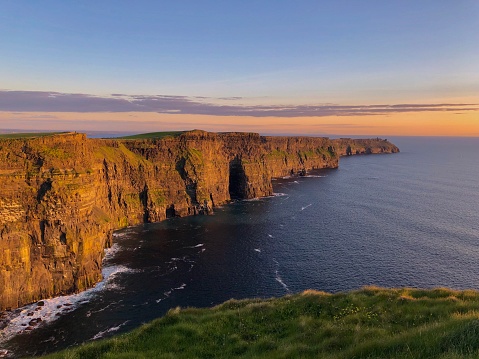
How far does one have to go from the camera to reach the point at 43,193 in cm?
6456

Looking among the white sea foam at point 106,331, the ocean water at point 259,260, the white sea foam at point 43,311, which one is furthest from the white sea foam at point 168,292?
the white sea foam at point 43,311

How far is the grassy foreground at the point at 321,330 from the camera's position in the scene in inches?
601

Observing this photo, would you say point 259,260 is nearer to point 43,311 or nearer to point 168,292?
point 168,292

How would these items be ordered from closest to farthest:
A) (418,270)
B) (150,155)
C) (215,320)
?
(215,320)
(418,270)
(150,155)

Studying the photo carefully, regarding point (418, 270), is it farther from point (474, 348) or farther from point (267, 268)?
point (474, 348)

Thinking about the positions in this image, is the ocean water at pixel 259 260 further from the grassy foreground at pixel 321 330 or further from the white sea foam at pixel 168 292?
the grassy foreground at pixel 321 330

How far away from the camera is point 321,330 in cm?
2241

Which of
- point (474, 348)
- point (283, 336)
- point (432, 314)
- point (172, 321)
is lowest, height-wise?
point (172, 321)

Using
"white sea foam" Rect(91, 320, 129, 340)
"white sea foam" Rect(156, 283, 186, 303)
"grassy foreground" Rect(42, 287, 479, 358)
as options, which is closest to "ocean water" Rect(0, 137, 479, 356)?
"white sea foam" Rect(91, 320, 129, 340)

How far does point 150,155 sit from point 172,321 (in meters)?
108

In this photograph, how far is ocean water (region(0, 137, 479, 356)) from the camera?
58.4 metres

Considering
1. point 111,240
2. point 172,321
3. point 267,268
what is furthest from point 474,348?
point 111,240

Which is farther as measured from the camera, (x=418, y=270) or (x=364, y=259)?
(x=364, y=259)

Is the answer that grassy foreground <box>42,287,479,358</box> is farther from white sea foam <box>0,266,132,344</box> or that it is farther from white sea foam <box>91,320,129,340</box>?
white sea foam <box>0,266,132,344</box>
